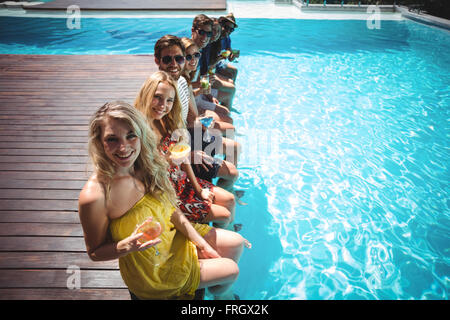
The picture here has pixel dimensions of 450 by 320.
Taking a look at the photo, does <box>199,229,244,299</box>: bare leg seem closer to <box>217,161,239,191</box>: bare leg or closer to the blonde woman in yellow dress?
the blonde woman in yellow dress

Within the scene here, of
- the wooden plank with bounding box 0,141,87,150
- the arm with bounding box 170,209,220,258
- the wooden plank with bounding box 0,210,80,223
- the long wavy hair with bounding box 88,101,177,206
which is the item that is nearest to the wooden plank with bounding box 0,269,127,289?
the wooden plank with bounding box 0,210,80,223

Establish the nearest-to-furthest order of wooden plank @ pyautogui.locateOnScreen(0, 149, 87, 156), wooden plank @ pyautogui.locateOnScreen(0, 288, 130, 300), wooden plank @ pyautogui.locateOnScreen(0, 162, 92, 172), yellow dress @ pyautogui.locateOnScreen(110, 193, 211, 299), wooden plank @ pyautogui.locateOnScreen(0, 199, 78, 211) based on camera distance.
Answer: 1. yellow dress @ pyautogui.locateOnScreen(110, 193, 211, 299)
2. wooden plank @ pyautogui.locateOnScreen(0, 288, 130, 300)
3. wooden plank @ pyautogui.locateOnScreen(0, 199, 78, 211)
4. wooden plank @ pyautogui.locateOnScreen(0, 162, 92, 172)
5. wooden plank @ pyautogui.locateOnScreen(0, 149, 87, 156)

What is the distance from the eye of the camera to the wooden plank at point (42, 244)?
247 cm

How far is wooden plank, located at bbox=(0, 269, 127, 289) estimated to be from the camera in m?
2.18

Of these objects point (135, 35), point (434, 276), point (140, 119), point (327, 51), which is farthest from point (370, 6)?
point (140, 119)

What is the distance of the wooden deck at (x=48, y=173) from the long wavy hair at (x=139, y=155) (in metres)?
0.78

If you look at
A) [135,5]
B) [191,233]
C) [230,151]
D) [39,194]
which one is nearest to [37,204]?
[39,194]

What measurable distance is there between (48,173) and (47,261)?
1.49 m

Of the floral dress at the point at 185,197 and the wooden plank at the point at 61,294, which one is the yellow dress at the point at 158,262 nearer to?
the wooden plank at the point at 61,294

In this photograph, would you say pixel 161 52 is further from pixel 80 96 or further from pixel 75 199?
pixel 80 96

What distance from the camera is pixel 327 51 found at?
36.9 feet

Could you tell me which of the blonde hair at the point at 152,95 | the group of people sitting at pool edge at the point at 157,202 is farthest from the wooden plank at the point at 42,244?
the blonde hair at the point at 152,95

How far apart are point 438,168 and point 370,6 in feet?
58.7

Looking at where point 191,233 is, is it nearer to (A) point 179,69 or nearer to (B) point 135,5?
(A) point 179,69
